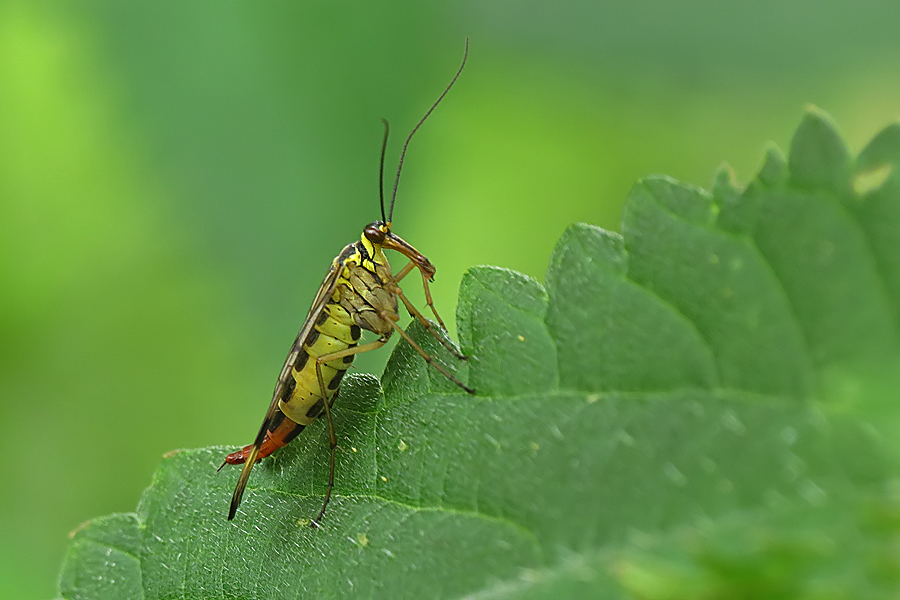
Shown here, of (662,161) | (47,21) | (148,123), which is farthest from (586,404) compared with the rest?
(47,21)

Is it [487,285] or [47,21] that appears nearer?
[487,285]

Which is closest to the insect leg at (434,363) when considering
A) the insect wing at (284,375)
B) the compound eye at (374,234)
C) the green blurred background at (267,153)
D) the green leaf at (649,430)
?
the green leaf at (649,430)

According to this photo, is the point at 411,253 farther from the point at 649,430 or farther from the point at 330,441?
the point at 649,430

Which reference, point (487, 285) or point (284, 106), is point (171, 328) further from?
point (487, 285)

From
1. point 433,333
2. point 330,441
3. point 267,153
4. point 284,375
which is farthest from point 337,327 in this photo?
point 267,153

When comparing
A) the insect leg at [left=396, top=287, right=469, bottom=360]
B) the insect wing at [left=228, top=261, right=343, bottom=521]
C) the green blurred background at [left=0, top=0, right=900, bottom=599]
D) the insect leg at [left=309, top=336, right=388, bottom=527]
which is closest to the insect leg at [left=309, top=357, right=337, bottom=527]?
the insect leg at [left=309, top=336, right=388, bottom=527]

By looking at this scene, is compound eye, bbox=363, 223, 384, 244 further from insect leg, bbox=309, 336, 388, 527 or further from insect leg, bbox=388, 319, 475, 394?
insect leg, bbox=388, 319, 475, 394

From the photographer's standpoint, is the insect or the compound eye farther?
the compound eye
